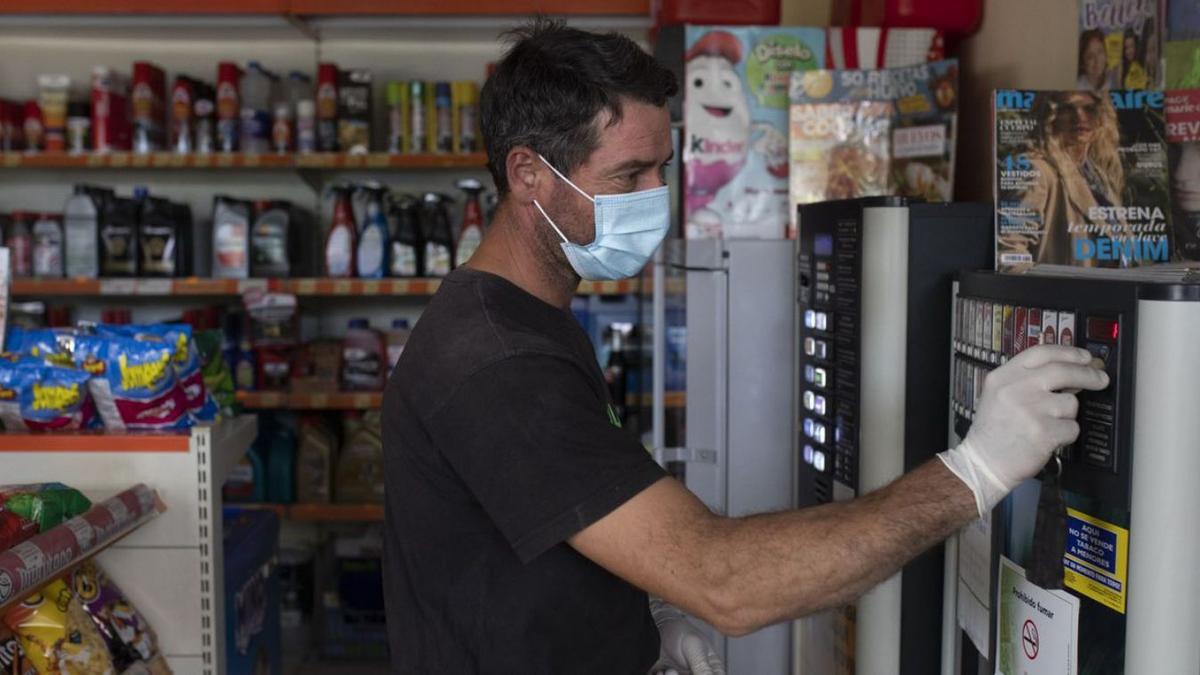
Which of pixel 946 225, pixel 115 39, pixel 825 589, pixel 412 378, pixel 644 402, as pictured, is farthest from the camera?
pixel 115 39

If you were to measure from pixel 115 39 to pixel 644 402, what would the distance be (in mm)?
2584

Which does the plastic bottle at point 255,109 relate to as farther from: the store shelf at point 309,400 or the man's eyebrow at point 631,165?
the man's eyebrow at point 631,165

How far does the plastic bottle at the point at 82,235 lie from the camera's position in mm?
4230

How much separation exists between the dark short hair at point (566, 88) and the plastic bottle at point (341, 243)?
2.84 metres

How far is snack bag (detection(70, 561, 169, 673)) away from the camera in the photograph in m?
2.09

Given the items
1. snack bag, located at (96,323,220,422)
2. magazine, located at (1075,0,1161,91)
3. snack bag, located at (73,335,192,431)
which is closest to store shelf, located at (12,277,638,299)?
snack bag, located at (96,323,220,422)

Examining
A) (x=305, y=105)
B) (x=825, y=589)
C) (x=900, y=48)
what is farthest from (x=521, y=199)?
(x=305, y=105)

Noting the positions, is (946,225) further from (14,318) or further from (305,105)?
(14,318)

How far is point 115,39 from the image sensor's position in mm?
4586

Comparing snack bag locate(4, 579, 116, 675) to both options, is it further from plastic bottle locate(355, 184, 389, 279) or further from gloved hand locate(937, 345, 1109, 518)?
plastic bottle locate(355, 184, 389, 279)

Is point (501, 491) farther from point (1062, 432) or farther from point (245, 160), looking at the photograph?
point (245, 160)

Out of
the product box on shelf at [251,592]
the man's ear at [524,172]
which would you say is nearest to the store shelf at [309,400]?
the product box on shelf at [251,592]

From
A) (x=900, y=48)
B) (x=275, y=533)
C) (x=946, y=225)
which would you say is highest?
(x=900, y=48)

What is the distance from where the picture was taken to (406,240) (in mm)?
4277
